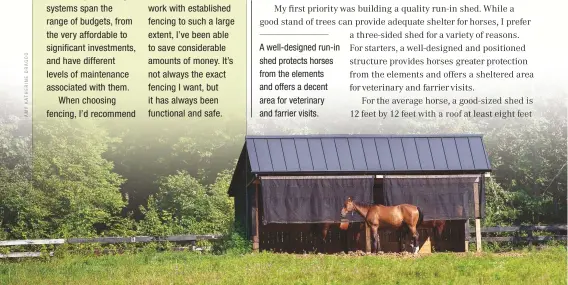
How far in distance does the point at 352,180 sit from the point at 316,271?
8345mm

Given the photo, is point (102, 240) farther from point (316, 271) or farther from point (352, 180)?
point (316, 271)

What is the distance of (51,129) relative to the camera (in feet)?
166

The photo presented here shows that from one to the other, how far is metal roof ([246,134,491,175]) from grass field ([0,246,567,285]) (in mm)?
3886

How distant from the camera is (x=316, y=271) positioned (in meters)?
20.5

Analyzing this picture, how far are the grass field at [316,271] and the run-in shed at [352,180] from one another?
10.7ft

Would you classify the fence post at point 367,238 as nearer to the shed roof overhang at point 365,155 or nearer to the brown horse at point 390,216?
the brown horse at point 390,216

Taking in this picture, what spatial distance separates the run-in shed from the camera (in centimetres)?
2811

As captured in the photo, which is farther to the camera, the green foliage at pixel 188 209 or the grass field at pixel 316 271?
the green foliage at pixel 188 209

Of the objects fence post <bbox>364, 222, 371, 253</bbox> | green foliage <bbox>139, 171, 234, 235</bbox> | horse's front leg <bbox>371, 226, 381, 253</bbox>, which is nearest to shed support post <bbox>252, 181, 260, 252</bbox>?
fence post <bbox>364, 222, 371, 253</bbox>

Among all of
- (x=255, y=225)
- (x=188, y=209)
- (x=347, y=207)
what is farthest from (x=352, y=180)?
(x=188, y=209)

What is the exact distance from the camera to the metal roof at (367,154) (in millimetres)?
28344

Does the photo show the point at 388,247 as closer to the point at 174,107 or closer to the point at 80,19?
the point at 80,19

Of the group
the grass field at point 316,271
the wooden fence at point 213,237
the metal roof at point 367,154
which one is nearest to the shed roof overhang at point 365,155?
the metal roof at point 367,154

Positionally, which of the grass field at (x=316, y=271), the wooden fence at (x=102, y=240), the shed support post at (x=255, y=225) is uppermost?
the shed support post at (x=255, y=225)
